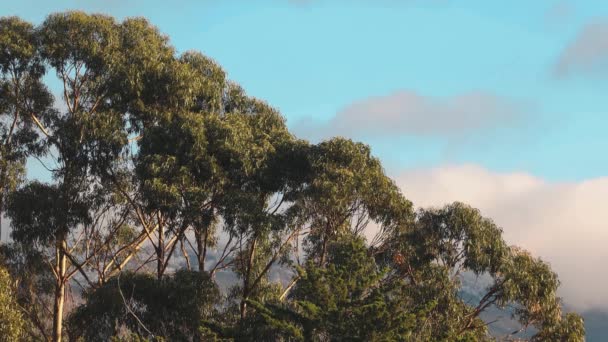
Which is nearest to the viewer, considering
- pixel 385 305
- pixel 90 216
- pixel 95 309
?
pixel 385 305

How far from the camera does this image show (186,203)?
1160 inches

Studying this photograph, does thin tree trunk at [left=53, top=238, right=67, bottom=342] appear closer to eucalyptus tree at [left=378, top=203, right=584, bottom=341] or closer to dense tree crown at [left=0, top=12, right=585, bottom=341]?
dense tree crown at [left=0, top=12, right=585, bottom=341]

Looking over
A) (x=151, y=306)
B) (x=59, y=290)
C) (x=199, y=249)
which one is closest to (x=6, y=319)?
(x=151, y=306)

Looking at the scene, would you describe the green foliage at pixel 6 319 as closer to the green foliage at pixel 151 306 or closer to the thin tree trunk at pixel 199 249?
the green foliage at pixel 151 306

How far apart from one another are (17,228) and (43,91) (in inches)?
223

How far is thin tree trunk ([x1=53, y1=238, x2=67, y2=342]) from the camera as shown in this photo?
32969mm

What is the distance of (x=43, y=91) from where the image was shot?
33.8m

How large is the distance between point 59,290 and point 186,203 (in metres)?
8.11

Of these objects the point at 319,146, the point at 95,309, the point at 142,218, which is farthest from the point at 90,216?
the point at 319,146

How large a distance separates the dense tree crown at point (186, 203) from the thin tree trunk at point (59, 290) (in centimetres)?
9

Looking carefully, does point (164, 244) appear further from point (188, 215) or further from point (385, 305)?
point (385, 305)

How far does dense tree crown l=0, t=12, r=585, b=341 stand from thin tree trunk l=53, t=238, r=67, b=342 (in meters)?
0.09

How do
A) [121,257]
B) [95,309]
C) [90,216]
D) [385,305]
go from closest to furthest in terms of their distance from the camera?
[385,305] → [95,309] → [90,216] → [121,257]

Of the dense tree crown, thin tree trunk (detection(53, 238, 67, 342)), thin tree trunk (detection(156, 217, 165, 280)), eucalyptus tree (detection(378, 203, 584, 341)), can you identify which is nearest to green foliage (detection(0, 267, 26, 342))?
the dense tree crown
